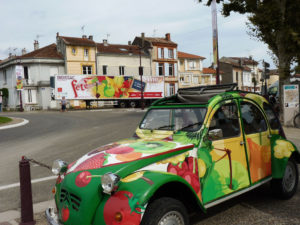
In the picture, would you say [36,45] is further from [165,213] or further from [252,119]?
[165,213]

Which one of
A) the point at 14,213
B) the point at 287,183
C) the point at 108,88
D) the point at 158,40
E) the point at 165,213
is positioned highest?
the point at 158,40

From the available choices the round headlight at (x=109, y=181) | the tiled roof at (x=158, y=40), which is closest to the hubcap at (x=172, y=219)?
the round headlight at (x=109, y=181)

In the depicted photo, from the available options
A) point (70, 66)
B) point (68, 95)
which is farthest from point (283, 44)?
point (70, 66)

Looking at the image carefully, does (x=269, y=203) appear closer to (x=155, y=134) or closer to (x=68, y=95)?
(x=155, y=134)

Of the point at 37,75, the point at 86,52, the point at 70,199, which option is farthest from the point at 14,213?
the point at 86,52

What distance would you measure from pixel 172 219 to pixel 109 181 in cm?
80

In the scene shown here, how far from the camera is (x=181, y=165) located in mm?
3174

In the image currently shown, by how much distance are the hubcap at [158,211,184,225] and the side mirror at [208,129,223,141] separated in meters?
1.07

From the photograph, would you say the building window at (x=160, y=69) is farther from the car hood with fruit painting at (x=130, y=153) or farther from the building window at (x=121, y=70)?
the car hood with fruit painting at (x=130, y=153)

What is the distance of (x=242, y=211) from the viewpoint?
13.6 ft

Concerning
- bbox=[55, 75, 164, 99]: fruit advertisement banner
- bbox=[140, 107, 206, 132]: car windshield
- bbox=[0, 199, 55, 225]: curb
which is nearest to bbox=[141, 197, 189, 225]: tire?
bbox=[140, 107, 206, 132]: car windshield

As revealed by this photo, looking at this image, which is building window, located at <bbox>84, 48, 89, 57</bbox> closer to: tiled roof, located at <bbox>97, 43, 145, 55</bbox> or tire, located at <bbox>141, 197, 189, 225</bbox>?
tiled roof, located at <bbox>97, 43, 145, 55</bbox>

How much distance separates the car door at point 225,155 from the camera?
347 centimetres

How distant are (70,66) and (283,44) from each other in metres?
32.6
